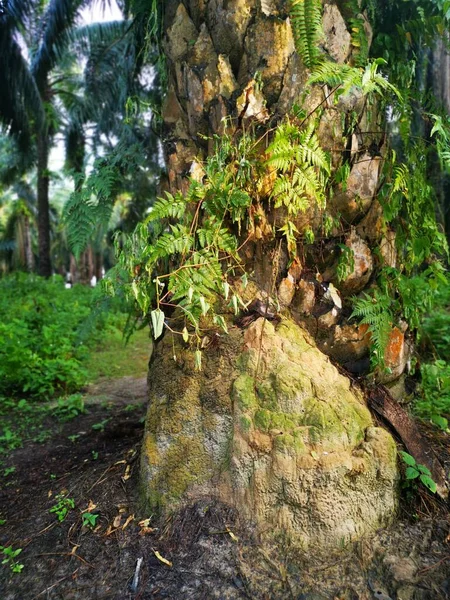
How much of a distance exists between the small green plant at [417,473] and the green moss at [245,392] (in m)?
0.69

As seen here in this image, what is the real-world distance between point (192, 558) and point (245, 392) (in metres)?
0.67

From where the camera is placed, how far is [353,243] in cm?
203

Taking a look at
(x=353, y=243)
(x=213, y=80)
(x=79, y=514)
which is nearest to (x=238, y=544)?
(x=79, y=514)

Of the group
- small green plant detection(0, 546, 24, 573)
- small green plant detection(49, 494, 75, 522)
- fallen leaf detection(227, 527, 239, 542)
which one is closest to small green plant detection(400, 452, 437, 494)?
fallen leaf detection(227, 527, 239, 542)

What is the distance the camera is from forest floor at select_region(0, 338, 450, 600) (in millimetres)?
1590

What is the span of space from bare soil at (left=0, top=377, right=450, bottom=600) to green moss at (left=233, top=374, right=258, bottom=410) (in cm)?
45

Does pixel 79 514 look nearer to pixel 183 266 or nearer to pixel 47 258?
pixel 183 266

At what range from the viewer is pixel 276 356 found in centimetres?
191

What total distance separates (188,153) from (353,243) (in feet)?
Answer: 2.93

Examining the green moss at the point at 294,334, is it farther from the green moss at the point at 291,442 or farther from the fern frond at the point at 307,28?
the fern frond at the point at 307,28

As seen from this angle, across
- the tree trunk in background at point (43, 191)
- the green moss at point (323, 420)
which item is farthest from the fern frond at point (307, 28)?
the tree trunk in background at point (43, 191)

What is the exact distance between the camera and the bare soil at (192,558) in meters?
1.59

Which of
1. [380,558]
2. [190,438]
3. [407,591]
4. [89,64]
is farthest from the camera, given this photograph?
[89,64]

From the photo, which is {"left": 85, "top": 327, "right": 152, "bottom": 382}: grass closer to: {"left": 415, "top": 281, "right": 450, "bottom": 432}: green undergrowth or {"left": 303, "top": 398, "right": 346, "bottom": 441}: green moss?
{"left": 415, "top": 281, "right": 450, "bottom": 432}: green undergrowth
